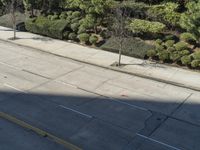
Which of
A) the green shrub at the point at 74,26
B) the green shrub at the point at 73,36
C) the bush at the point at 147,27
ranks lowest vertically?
the green shrub at the point at 73,36

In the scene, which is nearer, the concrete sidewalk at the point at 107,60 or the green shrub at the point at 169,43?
the concrete sidewalk at the point at 107,60

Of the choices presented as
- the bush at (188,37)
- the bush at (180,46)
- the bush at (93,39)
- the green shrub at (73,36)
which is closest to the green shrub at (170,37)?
the bush at (188,37)

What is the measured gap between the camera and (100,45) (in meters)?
31.1

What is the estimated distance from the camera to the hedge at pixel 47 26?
32.7 meters

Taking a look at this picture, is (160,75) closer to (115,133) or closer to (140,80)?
(140,80)

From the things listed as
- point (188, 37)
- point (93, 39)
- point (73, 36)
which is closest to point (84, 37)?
point (93, 39)

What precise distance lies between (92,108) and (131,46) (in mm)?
10327

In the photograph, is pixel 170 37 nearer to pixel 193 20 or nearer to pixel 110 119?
pixel 193 20

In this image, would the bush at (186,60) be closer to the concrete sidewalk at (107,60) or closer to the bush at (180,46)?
the concrete sidewalk at (107,60)

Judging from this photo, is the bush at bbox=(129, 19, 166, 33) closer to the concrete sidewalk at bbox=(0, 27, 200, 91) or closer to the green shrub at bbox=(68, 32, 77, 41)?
the concrete sidewalk at bbox=(0, 27, 200, 91)

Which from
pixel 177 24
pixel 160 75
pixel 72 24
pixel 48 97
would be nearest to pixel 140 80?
pixel 160 75

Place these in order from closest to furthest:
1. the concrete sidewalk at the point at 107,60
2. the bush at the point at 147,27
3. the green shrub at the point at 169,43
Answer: the concrete sidewalk at the point at 107,60
the green shrub at the point at 169,43
the bush at the point at 147,27

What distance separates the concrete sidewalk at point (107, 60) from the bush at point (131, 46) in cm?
42

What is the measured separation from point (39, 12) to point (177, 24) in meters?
14.4
